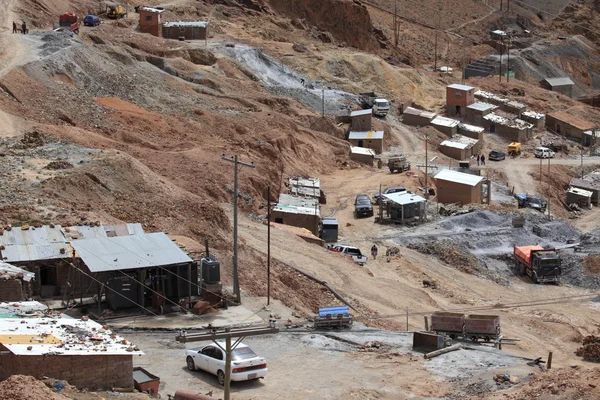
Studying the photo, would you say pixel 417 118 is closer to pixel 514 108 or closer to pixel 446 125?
pixel 446 125

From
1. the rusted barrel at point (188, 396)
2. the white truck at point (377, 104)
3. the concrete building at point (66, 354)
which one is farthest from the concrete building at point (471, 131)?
the rusted barrel at point (188, 396)

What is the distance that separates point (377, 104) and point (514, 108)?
13.4m

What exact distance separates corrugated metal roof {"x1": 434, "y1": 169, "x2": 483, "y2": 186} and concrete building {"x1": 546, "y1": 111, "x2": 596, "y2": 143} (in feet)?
87.9

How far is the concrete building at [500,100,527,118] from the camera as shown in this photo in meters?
92.4

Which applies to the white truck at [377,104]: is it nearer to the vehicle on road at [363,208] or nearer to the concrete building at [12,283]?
the vehicle on road at [363,208]

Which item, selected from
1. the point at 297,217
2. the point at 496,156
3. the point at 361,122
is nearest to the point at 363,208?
the point at 297,217

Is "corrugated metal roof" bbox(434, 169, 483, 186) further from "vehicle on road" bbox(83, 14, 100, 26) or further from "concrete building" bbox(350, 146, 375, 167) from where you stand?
"vehicle on road" bbox(83, 14, 100, 26)

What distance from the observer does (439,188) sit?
6675cm

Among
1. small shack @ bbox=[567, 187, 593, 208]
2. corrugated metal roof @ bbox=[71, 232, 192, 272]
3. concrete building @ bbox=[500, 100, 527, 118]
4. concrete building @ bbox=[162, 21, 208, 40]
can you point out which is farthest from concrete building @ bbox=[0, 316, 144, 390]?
concrete building @ bbox=[500, 100, 527, 118]

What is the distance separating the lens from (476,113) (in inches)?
3514

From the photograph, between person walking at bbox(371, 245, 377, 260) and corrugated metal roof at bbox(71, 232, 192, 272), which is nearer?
corrugated metal roof at bbox(71, 232, 192, 272)

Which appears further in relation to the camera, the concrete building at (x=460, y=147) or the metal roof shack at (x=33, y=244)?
the concrete building at (x=460, y=147)

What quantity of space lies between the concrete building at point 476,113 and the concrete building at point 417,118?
12.6ft

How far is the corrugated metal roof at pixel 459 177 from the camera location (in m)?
65.9
